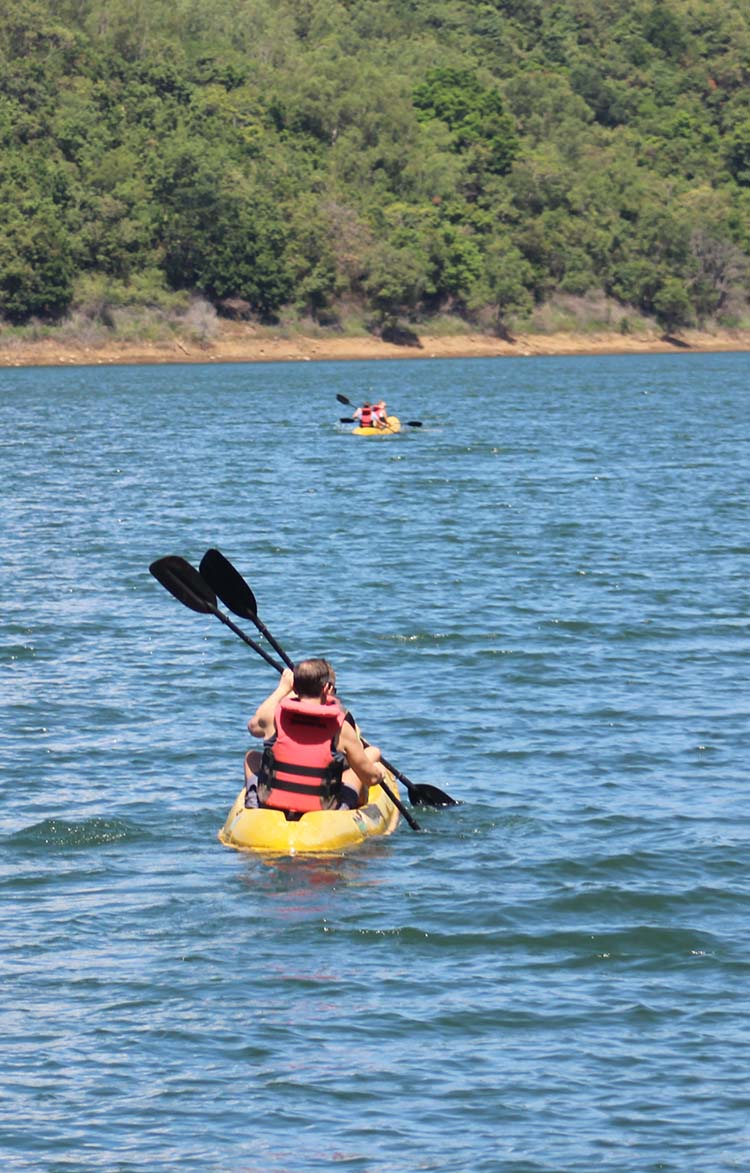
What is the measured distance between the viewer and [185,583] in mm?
Result: 16734

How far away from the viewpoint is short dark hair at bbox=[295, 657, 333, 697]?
1331cm

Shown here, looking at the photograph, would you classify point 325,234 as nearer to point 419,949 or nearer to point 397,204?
point 397,204

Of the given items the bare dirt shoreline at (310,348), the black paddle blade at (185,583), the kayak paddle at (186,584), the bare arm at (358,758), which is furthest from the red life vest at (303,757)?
the bare dirt shoreline at (310,348)

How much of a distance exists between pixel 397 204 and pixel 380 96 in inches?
497

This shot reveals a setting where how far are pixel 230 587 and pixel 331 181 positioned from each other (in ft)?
402

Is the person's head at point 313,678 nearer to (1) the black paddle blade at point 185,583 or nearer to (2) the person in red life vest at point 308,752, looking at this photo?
(2) the person in red life vest at point 308,752

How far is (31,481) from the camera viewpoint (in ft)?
146

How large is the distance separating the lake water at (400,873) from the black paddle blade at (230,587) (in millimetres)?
1391

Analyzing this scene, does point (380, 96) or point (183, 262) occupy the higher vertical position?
point (380, 96)

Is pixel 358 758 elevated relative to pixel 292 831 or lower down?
elevated

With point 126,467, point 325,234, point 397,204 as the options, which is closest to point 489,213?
point 397,204

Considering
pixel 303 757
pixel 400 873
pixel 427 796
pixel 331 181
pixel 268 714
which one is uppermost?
pixel 331 181

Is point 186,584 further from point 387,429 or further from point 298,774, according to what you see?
point 387,429

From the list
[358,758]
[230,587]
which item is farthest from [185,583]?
[358,758]
